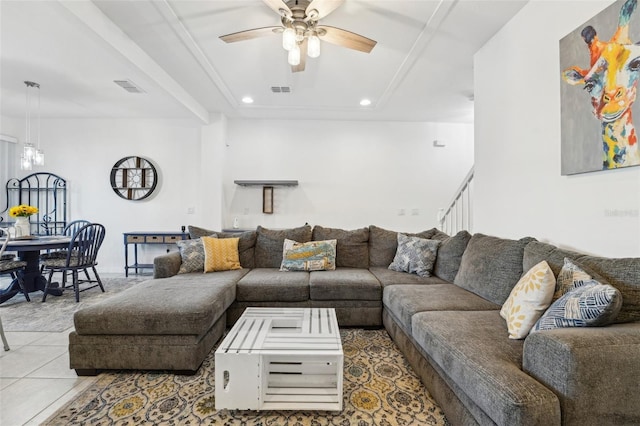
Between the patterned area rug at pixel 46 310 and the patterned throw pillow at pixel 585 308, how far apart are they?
3.83 m

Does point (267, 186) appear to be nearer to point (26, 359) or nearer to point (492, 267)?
point (26, 359)

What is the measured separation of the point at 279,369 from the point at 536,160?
243cm

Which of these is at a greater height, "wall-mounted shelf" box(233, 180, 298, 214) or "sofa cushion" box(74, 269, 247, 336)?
"wall-mounted shelf" box(233, 180, 298, 214)

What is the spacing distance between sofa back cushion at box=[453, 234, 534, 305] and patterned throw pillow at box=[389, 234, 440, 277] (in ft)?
1.50

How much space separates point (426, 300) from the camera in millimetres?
2189

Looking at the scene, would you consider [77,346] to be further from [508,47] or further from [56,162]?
[56,162]

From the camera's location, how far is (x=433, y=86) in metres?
3.91

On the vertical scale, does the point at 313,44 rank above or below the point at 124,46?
below

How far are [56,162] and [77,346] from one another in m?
4.86

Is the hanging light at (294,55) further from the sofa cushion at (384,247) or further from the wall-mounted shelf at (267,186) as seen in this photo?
the wall-mounted shelf at (267,186)

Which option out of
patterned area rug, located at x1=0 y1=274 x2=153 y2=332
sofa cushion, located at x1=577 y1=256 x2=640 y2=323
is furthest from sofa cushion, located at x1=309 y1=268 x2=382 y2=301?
patterned area rug, located at x1=0 y1=274 x2=153 y2=332

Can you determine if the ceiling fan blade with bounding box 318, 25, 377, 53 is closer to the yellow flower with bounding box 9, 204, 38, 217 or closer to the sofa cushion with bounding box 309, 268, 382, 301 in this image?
the sofa cushion with bounding box 309, 268, 382, 301

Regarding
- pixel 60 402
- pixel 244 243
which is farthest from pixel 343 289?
pixel 60 402

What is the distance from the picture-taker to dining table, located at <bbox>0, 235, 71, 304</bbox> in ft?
11.4
